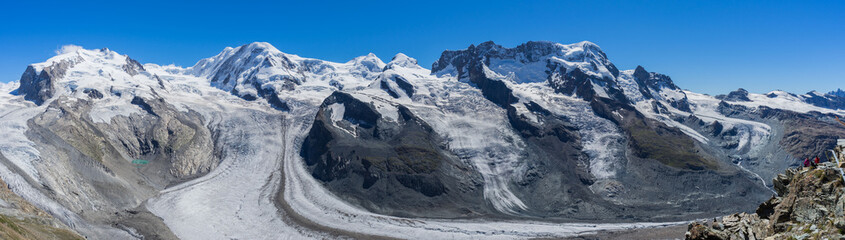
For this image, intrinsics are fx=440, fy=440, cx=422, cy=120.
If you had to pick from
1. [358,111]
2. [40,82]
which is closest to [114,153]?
[358,111]

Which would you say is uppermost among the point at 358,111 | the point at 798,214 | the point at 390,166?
the point at 358,111

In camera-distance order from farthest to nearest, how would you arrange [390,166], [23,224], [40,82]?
[40,82] → [390,166] → [23,224]

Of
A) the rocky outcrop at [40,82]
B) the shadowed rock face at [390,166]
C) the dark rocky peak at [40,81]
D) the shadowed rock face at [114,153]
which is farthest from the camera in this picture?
the dark rocky peak at [40,81]

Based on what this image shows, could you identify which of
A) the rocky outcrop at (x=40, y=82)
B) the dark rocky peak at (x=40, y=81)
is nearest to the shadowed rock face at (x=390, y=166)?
the rocky outcrop at (x=40, y=82)

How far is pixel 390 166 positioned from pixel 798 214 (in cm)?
10616

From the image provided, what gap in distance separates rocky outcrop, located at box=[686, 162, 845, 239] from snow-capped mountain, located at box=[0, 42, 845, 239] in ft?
214

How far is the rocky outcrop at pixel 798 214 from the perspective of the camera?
1844cm

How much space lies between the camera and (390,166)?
404 feet

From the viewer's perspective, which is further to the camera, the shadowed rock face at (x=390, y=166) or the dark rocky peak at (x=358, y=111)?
the dark rocky peak at (x=358, y=111)

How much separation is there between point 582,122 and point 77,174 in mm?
157719

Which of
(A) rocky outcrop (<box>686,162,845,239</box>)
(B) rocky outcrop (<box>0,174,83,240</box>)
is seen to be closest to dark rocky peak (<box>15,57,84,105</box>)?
(B) rocky outcrop (<box>0,174,83,240</box>)

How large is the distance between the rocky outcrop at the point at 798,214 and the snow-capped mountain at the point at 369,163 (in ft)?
214

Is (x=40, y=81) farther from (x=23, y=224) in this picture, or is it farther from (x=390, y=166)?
(x=23, y=224)

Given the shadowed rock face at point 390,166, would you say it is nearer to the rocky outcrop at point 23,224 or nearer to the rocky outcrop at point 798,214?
the rocky outcrop at point 23,224
